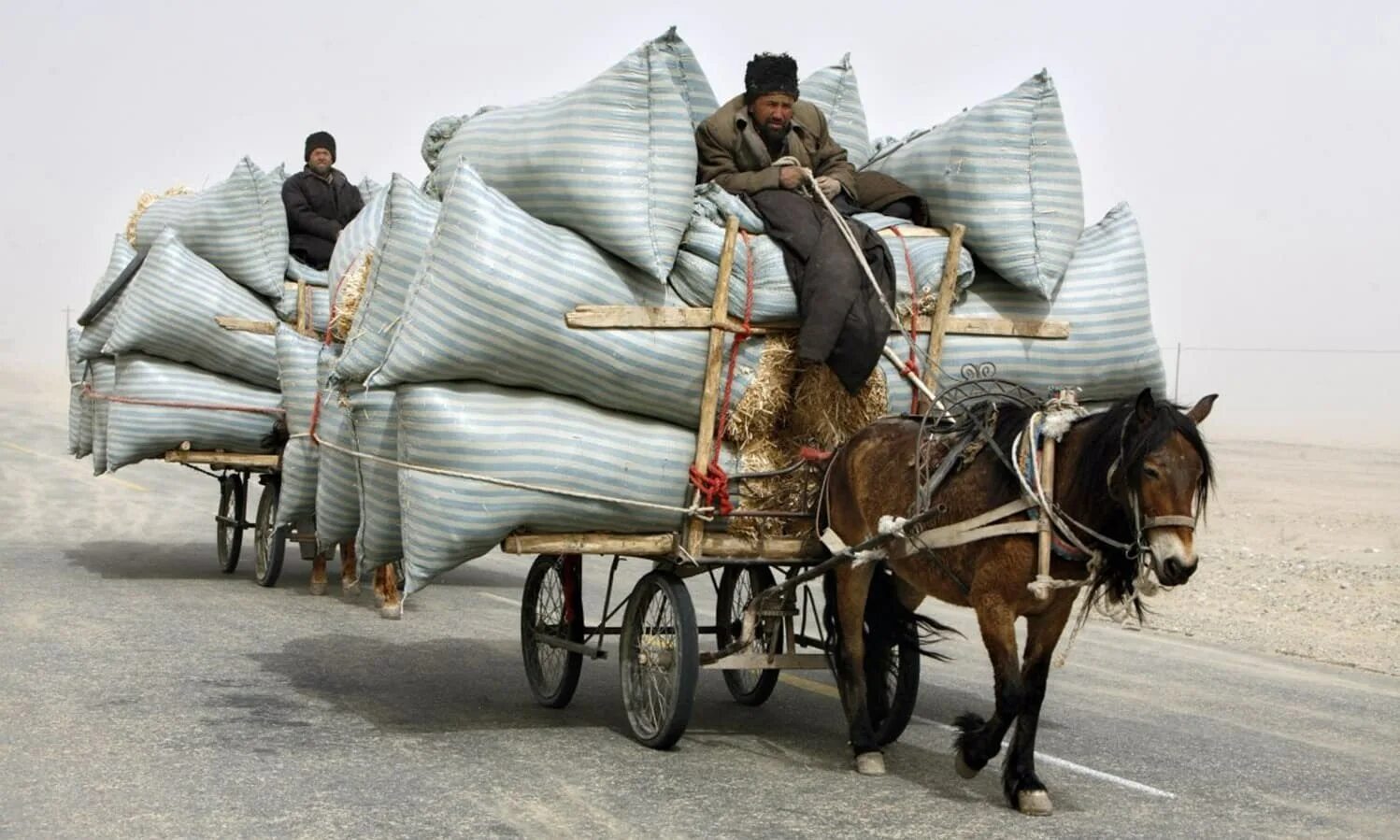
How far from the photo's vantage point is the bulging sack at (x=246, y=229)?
14.1 meters

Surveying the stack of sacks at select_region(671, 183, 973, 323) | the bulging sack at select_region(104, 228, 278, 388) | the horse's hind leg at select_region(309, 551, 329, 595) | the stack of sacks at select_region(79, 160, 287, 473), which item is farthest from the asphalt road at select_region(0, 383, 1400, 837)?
the bulging sack at select_region(104, 228, 278, 388)

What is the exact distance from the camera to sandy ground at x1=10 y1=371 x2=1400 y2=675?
504 inches

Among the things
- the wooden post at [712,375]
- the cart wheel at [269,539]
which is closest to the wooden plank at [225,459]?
the cart wheel at [269,539]

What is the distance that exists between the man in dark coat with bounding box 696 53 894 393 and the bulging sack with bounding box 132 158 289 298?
276 inches

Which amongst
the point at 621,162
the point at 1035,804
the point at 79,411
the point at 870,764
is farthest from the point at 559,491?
the point at 79,411

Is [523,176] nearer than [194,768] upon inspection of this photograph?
No

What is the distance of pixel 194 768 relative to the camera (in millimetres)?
6992

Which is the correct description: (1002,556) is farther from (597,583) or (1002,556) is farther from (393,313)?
(597,583)

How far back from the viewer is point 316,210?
15.1m

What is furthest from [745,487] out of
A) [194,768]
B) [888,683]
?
[194,768]

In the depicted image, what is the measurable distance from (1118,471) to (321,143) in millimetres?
10765

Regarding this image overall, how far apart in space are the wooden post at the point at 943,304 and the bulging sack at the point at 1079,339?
0.21ft

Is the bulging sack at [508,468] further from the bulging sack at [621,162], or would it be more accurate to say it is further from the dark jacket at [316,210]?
the dark jacket at [316,210]

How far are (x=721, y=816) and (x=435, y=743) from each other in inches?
69.8
